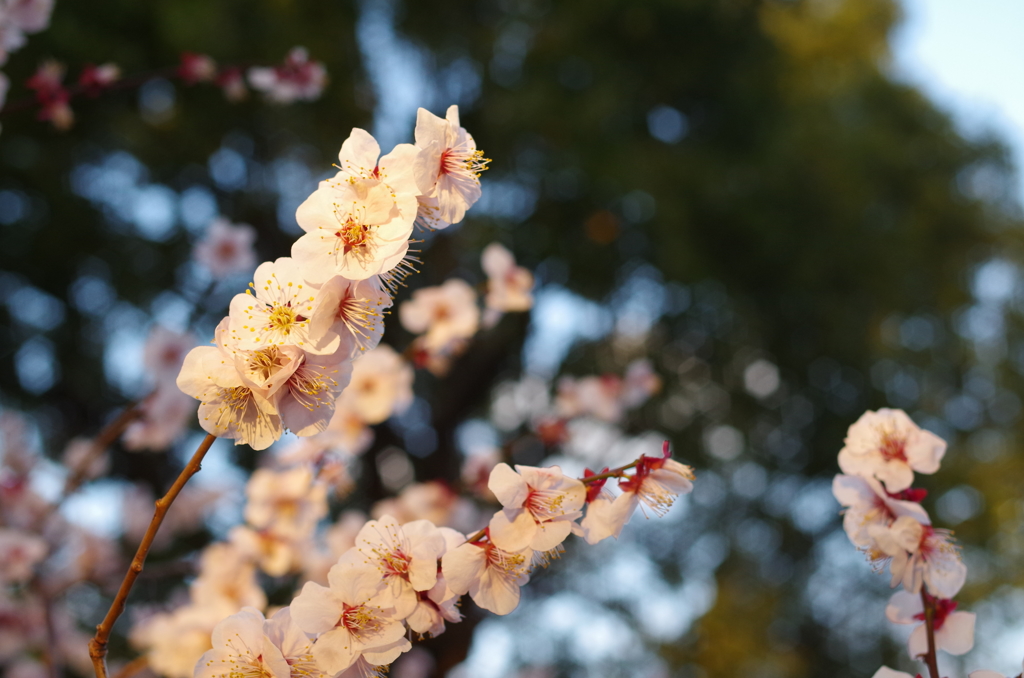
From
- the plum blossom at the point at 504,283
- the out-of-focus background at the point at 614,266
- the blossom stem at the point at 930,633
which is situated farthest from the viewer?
the out-of-focus background at the point at 614,266

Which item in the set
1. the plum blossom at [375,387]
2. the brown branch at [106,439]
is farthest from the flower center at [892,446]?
the brown branch at [106,439]

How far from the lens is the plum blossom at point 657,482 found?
0.94m

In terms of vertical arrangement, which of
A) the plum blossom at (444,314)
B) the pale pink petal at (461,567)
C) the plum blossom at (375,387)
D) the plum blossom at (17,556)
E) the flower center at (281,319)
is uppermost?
the flower center at (281,319)

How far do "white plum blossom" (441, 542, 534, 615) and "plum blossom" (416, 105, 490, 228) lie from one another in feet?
1.40

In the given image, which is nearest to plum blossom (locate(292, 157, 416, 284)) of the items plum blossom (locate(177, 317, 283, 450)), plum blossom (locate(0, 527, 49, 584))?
plum blossom (locate(177, 317, 283, 450))

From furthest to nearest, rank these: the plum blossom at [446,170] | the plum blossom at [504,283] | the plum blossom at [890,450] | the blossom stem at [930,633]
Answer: the plum blossom at [504,283]
the plum blossom at [890,450]
the blossom stem at [930,633]
the plum blossom at [446,170]

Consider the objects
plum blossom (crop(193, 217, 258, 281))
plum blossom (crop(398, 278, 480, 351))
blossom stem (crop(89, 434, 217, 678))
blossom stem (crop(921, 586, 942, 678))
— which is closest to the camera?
blossom stem (crop(89, 434, 217, 678))

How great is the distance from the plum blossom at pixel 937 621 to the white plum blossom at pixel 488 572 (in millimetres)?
663

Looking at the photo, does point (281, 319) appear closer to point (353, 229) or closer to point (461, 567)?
point (353, 229)

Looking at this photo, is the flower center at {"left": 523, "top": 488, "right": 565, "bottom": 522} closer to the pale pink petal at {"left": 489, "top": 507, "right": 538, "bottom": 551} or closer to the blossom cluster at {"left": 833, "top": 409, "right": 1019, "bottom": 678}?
the pale pink petal at {"left": 489, "top": 507, "right": 538, "bottom": 551}

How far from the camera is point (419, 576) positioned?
913 millimetres

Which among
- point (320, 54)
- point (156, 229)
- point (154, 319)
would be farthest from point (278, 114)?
point (154, 319)

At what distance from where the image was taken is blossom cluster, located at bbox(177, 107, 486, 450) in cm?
79

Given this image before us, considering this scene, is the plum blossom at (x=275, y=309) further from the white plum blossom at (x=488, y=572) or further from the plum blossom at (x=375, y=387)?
the plum blossom at (x=375, y=387)
